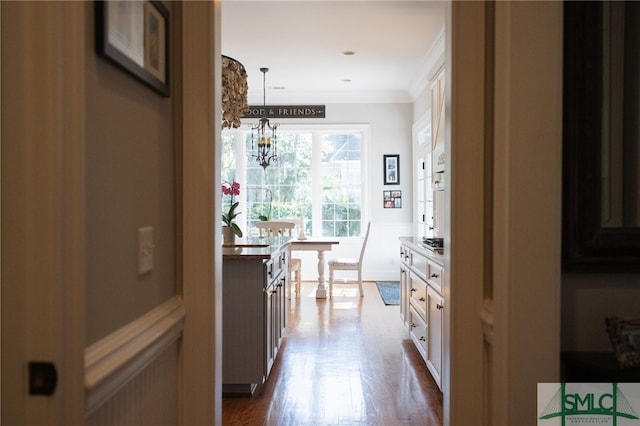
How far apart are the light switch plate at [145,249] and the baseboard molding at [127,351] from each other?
115mm

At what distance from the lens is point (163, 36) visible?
4.36 feet

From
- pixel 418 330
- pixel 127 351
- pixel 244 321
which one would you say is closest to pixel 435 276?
pixel 418 330

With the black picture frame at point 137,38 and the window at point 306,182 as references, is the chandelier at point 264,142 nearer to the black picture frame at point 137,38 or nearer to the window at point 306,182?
the window at point 306,182

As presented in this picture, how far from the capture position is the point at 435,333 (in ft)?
10.8

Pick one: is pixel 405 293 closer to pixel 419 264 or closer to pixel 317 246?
pixel 419 264

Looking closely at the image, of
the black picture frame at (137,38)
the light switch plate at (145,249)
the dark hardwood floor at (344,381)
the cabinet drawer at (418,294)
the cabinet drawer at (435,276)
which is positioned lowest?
the dark hardwood floor at (344,381)

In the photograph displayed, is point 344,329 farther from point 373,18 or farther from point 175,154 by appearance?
point 175,154

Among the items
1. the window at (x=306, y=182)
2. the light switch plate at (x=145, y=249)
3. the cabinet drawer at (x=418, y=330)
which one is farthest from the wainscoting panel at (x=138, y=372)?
the window at (x=306, y=182)

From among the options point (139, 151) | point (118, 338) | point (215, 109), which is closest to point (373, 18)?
point (215, 109)

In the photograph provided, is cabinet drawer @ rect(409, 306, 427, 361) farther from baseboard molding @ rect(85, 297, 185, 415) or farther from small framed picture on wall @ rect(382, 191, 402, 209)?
small framed picture on wall @ rect(382, 191, 402, 209)

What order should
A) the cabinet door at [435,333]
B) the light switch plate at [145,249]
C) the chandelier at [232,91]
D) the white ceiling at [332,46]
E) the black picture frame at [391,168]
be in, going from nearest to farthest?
the light switch plate at [145,249], the cabinet door at [435,333], the chandelier at [232,91], the white ceiling at [332,46], the black picture frame at [391,168]

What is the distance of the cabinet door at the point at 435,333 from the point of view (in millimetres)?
3120

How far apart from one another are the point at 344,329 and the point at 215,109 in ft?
12.8

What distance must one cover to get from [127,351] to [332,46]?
5.15m
